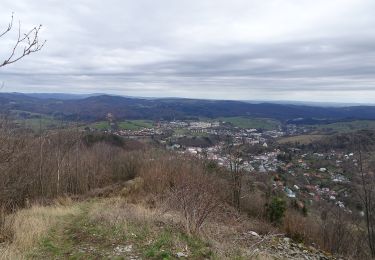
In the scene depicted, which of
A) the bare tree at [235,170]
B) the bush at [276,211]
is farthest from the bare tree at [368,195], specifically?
the bare tree at [235,170]

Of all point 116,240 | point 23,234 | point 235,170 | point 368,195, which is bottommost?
point 368,195

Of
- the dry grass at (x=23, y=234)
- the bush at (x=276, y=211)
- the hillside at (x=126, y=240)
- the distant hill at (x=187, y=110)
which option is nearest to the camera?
the dry grass at (x=23, y=234)

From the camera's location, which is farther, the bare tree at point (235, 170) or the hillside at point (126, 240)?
the bare tree at point (235, 170)

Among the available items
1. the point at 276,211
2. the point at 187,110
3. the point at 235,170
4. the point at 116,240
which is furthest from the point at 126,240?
the point at 187,110

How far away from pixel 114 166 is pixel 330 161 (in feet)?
111

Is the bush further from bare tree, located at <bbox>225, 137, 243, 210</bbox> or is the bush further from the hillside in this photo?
the hillside

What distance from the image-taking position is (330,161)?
51.2 m

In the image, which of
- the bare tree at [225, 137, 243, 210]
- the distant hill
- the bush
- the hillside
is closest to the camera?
the hillside

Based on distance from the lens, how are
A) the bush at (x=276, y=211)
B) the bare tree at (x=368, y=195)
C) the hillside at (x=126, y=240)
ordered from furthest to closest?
the bare tree at (x=368, y=195)
the bush at (x=276, y=211)
the hillside at (x=126, y=240)

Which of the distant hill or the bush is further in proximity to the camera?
the distant hill

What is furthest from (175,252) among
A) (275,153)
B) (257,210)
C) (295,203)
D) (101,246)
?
(275,153)

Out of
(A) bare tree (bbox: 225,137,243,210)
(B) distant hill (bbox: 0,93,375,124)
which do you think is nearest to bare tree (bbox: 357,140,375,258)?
(A) bare tree (bbox: 225,137,243,210)

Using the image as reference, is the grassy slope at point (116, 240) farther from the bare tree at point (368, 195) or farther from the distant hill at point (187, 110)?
A: the distant hill at point (187, 110)

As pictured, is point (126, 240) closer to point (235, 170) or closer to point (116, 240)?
point (116, 240)
